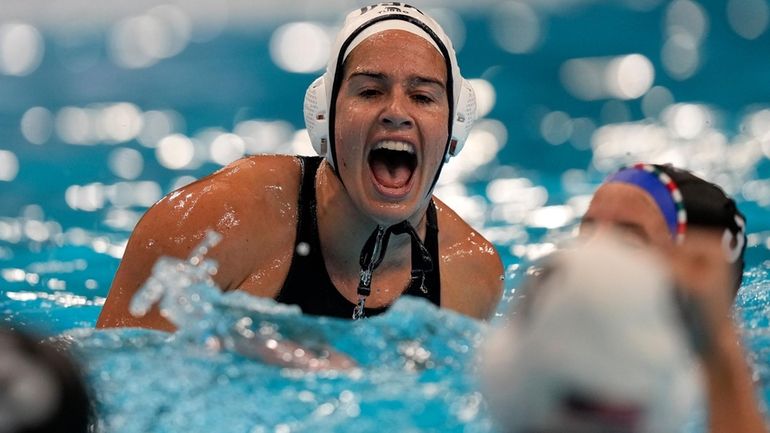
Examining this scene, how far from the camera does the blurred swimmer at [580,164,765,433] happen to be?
3.27 ft

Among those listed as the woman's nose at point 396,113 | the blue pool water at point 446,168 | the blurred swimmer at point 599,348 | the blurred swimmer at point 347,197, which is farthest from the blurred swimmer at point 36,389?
the woman's nose at point 396,113

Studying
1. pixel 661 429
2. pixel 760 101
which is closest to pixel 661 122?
pixel 760 101

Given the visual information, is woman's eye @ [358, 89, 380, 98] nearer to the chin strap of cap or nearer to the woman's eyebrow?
the woman's eyebrow

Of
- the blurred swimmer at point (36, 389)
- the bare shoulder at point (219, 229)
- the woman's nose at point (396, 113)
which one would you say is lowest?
the blurred swimmer at point (36, 389)

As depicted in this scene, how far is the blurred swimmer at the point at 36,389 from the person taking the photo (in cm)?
98

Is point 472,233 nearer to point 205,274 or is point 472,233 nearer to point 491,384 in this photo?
point 205,274

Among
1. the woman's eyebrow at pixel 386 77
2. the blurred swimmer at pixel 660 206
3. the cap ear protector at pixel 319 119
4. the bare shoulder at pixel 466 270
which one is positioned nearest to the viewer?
the blurred swimmer at pixel 660 206

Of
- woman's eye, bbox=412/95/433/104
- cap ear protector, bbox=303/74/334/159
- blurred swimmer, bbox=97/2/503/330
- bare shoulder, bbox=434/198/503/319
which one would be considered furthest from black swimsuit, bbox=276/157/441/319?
woman's eye, bbox=412/95/433/104

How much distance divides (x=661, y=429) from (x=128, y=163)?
17.4ft

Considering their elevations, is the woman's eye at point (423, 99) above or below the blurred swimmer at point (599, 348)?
above

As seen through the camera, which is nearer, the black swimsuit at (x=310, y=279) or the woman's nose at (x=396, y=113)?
the woman's nose at (x=396, y=113)

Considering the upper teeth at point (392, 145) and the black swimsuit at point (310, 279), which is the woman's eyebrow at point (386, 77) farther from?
the black swimsuit at point (310, 279)

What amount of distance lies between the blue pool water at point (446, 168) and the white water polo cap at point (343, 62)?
1.70 ft

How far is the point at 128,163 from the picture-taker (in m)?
5.97
